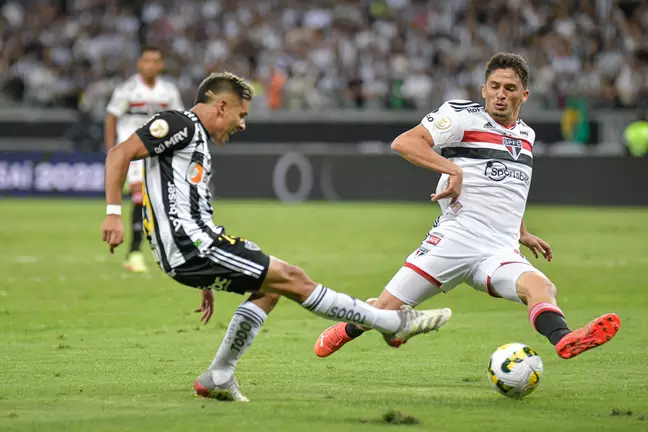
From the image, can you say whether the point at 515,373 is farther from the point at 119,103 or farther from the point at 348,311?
the point at 119,103

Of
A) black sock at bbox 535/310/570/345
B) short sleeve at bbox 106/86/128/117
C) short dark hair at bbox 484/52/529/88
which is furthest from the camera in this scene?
short sleeve at bbox 106/86/128/117

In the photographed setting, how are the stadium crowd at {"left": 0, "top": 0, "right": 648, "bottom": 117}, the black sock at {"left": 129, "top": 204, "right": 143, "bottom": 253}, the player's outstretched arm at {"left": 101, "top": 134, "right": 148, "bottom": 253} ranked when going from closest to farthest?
the player's outstretched arm at {"left": 101, "top": 134, "right": 148, "bottom": 253}
the black sock at {"left": 129, "top": 204, "right": 143, "bottom": 253}
the stadium crowd at {"left": 0, "top": 0, "right": 648, "bottom": 117}

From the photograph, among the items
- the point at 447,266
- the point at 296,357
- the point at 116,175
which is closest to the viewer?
the point at 116,175

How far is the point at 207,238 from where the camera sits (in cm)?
623

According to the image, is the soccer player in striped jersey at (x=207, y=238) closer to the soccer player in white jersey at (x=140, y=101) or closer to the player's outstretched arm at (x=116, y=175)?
the player's outstretched arm at (x=116, y=175)

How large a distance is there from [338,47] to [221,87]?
2355 centimetres

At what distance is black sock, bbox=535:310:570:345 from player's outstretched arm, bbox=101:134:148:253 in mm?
2515

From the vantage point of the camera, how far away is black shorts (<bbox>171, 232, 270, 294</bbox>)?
20.3 ft

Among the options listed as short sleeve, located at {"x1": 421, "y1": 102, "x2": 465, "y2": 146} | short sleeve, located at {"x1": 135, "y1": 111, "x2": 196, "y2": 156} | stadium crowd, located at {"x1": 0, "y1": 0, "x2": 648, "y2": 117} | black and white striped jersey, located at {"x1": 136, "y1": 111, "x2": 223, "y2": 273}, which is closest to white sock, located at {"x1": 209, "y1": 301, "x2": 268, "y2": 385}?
black and white striped jersey, located at {"x1": 136, "y1": 111, "x2": 223, "y2": 273}

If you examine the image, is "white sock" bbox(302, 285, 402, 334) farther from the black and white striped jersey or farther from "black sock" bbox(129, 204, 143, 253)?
"black sock" bbox(129, 204, 143, 253)

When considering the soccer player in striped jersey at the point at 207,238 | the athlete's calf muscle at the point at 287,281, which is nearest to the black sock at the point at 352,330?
the soccer player in striped jersey at the point at 207,238

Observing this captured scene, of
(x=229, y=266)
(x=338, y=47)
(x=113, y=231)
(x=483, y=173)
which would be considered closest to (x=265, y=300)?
(x=229, y=266)

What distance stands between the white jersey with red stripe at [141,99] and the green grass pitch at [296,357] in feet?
6.70

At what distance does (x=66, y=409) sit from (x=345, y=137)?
879 inches
